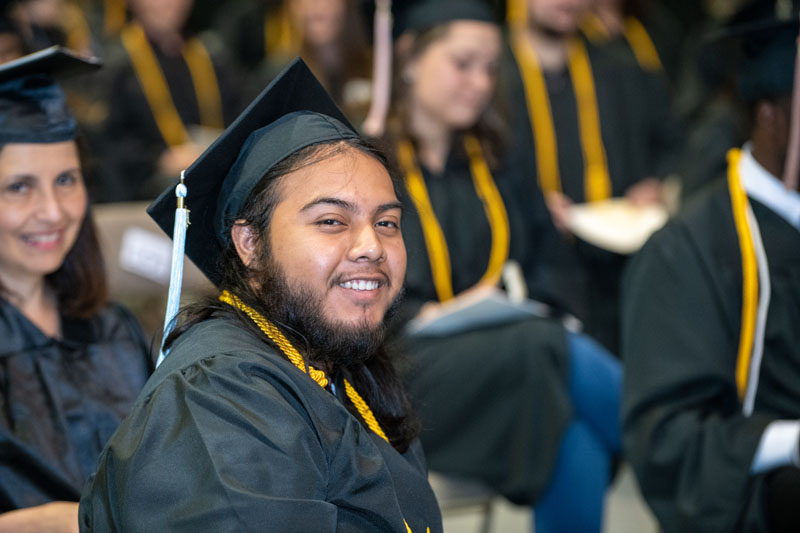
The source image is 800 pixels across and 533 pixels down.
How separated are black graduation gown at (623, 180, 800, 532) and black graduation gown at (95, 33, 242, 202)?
287cm

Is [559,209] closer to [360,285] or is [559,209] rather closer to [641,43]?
[641,43]

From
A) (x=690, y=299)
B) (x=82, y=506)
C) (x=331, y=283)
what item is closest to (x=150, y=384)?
(x=82, y=506)

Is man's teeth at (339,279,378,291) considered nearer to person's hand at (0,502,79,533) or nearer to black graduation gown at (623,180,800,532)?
person's hand at (0,502,79,533)

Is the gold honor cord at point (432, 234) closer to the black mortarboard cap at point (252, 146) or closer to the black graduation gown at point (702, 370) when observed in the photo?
the black graduation gown at point (702, 370)

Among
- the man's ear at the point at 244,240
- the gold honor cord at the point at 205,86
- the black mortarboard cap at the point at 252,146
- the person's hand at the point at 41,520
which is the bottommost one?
the person's hand at the point at 41,520

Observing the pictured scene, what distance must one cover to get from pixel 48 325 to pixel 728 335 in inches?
63.6

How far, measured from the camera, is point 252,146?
167 cm

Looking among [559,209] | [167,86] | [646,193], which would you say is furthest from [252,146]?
[167,86]

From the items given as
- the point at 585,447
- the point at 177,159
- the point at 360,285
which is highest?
the point at 360,285

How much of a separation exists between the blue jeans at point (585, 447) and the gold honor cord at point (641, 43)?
106 inches

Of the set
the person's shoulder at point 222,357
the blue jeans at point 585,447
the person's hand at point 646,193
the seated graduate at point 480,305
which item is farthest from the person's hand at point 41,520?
the person's hand at point 646,193

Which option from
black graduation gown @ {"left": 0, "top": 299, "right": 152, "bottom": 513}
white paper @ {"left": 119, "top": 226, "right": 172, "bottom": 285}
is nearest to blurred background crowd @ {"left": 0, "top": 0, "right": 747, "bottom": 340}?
white paper @ {"left": 119, "top": 226, "right": 172, "bottom": 285}

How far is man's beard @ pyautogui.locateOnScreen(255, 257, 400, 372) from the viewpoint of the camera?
1610 mm

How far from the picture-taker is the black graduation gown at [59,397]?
6.53 ft
